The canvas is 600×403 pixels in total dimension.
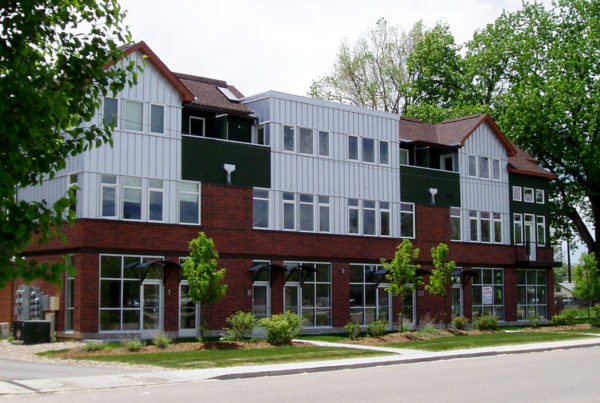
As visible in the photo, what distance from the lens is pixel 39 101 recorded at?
8.41 metres

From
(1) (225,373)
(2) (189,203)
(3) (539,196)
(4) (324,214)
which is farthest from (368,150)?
(1) (225,373)

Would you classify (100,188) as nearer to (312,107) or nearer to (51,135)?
(312,107)

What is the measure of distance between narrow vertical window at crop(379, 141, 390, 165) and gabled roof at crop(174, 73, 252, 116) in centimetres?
693

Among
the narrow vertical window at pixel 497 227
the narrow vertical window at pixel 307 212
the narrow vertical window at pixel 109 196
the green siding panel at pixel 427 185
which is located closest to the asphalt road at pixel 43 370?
the narrow vertical window at pixel 109 196

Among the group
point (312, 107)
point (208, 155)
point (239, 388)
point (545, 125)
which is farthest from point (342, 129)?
point (239, 388)

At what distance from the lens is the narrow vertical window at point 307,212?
3469 centimetres

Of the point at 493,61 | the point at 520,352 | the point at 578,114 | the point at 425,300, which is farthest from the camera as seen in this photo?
the point at 493,61

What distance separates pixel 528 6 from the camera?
54500mm

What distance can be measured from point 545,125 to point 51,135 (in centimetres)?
4278

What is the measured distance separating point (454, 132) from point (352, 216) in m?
9.00

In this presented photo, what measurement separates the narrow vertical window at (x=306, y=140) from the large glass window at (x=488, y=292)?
11879 mm

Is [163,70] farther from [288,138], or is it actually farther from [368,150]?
[368,150]

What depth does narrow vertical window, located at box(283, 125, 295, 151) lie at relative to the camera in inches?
1351

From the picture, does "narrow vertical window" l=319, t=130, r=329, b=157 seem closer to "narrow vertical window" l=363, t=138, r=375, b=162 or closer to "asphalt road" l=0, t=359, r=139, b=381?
"narrow vertical window" l=363, t=138, r=375, b=162
